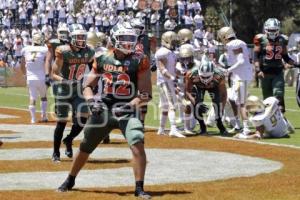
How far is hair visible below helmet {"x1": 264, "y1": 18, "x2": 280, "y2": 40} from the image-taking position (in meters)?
14.3

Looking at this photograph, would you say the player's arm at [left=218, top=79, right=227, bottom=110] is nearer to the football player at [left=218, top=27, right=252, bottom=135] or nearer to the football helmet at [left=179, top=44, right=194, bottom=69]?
the football player at [left=218, top=27, right=252, bottom=135]

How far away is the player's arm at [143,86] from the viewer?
8.03 metres

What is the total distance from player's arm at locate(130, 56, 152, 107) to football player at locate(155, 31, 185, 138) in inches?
228

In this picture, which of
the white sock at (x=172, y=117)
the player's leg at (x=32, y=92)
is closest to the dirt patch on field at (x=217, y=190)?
the white sock at (x=172, y=117)

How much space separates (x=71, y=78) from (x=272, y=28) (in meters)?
5.02

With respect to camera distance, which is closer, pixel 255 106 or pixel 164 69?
pixel 255 106

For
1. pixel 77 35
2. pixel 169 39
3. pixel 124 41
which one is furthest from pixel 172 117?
pixel 124 41

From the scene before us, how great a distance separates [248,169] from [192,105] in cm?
466

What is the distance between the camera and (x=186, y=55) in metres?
14.4

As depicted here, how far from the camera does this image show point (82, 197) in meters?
7.91

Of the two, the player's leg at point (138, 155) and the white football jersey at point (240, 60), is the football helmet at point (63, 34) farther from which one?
the white football jersey at point (240, 60)

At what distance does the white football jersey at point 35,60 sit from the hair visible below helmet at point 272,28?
16.7 feet

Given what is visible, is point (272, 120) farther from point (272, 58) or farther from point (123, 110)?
point (123, 110)

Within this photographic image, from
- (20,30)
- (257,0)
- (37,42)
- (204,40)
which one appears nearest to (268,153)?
(37,42)
